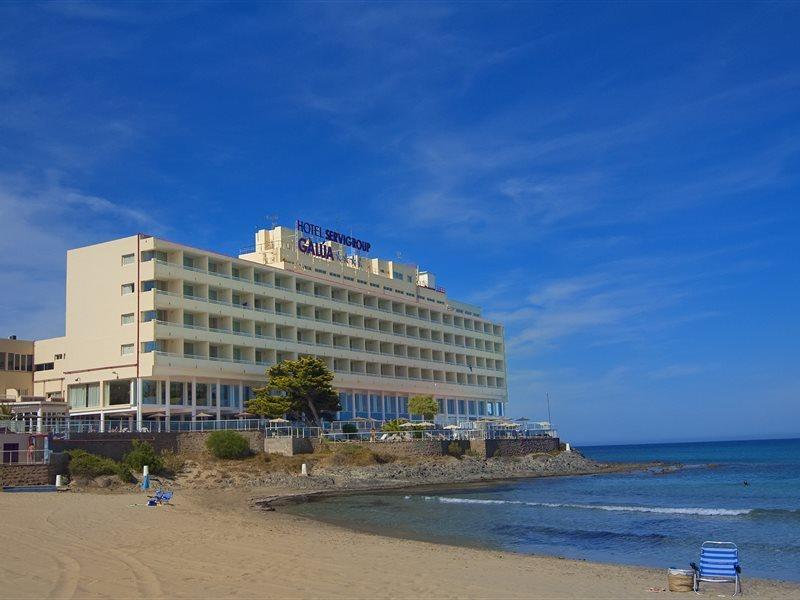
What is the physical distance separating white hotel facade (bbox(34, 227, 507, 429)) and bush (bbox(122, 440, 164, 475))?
12.4 ft

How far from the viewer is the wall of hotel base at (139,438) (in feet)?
159

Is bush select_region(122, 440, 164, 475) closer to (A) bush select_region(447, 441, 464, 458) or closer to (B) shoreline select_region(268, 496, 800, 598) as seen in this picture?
(B) shoreline select_region(268, 496, 800, 598)

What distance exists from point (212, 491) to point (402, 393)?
145ft

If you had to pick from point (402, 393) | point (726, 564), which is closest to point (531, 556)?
point (726, 564)

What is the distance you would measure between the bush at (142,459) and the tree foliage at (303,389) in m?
13.3

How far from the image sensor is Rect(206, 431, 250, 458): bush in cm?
5534

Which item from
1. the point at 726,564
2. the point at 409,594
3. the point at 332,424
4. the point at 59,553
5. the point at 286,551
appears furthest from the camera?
the point at 332,424

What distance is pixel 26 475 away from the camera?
141 ft

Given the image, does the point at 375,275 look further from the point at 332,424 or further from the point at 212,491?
the point at 212,491

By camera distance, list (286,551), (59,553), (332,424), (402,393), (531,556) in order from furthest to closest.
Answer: (402,393), (332,424), (531,556), (286,551), (59,553)

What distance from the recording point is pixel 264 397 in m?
63.6

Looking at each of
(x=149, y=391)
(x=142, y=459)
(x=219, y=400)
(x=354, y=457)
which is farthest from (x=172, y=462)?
(x=219, y=400)

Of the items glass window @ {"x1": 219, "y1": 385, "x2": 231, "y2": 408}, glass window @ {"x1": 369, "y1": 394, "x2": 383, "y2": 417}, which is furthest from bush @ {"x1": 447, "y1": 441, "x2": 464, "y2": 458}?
glass window @ {"x1": 219, "y1": 385, "x2": 231, "y2": 408}

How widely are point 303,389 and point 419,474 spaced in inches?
462
